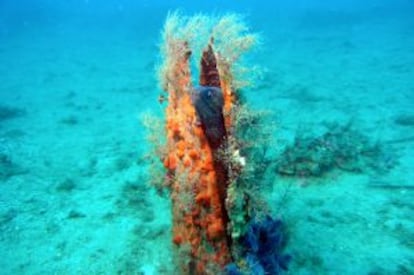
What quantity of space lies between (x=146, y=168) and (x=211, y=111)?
179 inches

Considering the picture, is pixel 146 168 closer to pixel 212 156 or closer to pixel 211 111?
pixel 212 156

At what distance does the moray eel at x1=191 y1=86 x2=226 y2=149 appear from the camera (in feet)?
11.9

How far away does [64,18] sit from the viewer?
42.3m

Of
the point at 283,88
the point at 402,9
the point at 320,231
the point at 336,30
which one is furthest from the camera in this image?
the point at 402,9

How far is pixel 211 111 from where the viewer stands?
367 cm

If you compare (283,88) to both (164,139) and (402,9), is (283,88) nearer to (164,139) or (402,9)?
(164,139)

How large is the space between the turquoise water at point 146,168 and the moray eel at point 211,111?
1.59 metres

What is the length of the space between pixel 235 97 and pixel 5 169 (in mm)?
6017

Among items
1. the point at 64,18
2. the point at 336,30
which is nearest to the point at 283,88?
the point at 336,30

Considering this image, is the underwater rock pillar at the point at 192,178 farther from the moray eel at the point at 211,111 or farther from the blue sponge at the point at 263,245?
the blue sponge at the point at 263,245

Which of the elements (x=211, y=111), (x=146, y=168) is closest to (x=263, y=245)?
(x=211, y=111)

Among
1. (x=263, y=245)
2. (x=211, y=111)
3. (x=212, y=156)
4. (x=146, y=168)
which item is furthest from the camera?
(x=146, y=168)

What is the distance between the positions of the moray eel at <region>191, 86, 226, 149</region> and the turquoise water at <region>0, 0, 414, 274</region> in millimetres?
1587

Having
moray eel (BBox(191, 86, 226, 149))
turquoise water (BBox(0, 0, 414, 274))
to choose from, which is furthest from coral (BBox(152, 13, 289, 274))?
turquoise water (BBox(0, 0, 414, 274))
